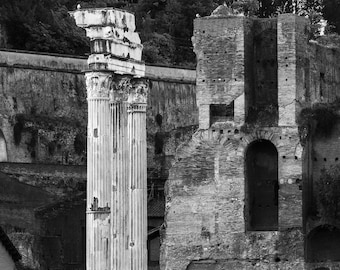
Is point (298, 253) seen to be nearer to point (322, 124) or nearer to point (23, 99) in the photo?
point (322, 124)

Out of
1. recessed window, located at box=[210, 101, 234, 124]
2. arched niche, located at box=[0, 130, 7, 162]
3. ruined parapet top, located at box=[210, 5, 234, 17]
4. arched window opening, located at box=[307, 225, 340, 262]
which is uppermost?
ruined parapet top, located at box=[210, 5, 234, 17]

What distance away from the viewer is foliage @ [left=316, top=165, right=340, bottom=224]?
234ft

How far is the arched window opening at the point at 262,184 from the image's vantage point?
7188 cm

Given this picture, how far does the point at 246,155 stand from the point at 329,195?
323cm

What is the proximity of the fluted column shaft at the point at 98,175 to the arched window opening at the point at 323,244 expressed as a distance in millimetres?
23234

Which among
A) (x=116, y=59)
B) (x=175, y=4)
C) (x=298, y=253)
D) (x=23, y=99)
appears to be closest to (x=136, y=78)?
(x=116, y=59)

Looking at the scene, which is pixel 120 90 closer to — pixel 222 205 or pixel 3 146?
pixel 222 205

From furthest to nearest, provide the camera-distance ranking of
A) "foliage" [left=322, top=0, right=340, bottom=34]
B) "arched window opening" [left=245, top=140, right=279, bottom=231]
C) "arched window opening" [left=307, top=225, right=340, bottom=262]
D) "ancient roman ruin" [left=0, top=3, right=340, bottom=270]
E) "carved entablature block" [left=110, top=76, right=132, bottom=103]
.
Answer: "foliage" [left=322, top=0, right=340, bottom=34] < "arched window opening" [left=245, top=140, right=279, bottom=231] < "arched window opening" [left=307, top=225, right=340, bottom=262] < "ancient roman ruin" [left=0, top=3, right=340, bottom=270] < "carved entablature block" [left=110, top=76, right=132, bottom=103]

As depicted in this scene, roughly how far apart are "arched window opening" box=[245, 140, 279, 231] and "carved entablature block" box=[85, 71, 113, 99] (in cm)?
2311

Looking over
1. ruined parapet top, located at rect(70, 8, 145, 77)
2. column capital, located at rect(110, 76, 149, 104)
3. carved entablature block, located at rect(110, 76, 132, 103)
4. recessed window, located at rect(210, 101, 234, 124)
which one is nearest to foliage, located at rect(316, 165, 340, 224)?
recessed window, located at rect(210, 101, 234, 124)

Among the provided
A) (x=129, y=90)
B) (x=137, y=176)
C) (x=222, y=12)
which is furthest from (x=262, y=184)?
(x=129, y=90)

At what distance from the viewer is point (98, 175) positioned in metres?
48.6

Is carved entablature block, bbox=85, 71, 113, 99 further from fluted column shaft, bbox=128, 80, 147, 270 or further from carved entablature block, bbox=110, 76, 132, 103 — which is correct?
fluted column shaft, bbox=128, 80, 147, 270

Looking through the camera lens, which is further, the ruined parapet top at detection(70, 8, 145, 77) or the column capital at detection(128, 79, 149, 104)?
the column capital at detection(128, 79, 149, 104)
